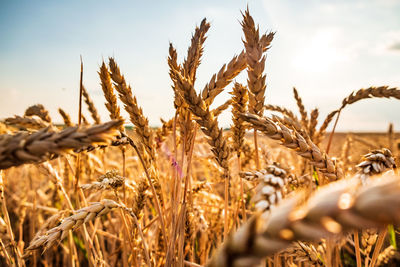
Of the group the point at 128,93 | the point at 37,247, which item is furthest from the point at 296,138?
the point at 37,247

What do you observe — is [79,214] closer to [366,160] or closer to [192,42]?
[192,42]

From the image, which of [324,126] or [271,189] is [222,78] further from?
[324,126]

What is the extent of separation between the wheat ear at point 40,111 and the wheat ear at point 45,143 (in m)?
1.27

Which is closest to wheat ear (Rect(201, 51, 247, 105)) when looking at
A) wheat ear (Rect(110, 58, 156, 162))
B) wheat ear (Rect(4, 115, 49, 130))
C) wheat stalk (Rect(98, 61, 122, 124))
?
wheat ear (Rect(110, 58, 156, 162))

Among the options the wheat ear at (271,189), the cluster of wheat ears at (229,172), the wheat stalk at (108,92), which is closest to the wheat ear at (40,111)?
the cluster of wheat ears at (229,172)

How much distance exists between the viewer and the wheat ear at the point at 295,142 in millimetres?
908

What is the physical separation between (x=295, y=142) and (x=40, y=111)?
153 centimetres

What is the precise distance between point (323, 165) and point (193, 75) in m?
0.65

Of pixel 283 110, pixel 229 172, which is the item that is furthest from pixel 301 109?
pixel 229 172

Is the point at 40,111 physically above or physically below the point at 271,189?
above

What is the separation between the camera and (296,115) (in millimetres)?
2453

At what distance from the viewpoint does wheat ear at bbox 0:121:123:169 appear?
1.73 ft

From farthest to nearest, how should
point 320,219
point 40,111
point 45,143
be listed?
point 40,111
point 45,143
point 320,219

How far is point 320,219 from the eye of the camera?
1.12 feet
